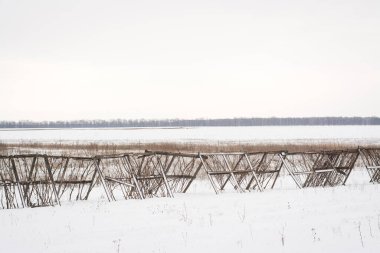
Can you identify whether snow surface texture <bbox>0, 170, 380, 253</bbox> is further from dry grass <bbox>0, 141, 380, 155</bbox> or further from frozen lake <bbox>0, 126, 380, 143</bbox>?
frozen lake <bbox>0, 126, 380, 143</bbox>

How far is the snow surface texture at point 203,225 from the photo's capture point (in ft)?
22.1

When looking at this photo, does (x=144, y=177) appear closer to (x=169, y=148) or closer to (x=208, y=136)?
(x=169, y=148)

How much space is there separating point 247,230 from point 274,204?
10.3 ft

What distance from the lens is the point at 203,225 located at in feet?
27.0

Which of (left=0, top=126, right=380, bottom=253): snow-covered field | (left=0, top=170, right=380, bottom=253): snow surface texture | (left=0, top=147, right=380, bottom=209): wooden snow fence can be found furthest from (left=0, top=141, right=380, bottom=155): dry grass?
(left=0, top=126, right=380, bottom=253): snow-covered field

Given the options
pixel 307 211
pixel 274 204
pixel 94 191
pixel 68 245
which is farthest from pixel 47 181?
pixel 307 211

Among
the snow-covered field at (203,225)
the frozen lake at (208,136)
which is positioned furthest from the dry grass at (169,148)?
the snow-covered field at (203,225)

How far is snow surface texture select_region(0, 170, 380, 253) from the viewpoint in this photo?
6.73m

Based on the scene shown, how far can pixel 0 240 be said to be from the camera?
24.2ft

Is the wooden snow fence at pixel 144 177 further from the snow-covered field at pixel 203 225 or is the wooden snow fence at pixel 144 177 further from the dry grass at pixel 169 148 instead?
the dry grass at pixel 169 148

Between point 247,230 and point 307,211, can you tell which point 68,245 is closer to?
point 247,230

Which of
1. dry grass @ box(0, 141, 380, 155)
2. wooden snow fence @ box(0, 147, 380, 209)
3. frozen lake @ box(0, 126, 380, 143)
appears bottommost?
frozen lake @ box(0, 126, 380, 143)

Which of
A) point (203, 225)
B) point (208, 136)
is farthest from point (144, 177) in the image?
point (208, 136)

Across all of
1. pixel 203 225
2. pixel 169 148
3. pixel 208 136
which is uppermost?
pixel 203 225
